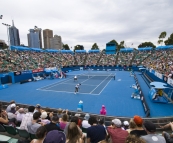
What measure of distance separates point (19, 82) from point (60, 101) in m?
18.3

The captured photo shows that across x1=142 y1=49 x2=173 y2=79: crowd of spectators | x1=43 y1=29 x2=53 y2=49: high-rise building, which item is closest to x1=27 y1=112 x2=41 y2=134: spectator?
x1=142 y1=49 x2=173 y2=79: crowd of spectators

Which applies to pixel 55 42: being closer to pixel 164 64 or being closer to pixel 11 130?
pixel 164 64

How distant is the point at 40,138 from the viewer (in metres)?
3.61

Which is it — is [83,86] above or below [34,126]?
below

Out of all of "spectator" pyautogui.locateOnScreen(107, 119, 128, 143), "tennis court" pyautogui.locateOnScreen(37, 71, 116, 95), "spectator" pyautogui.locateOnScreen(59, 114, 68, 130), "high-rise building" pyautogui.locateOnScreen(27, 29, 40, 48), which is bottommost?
"tennis court" pyautogui.locateOnScreen(37, 71, 116, 95)

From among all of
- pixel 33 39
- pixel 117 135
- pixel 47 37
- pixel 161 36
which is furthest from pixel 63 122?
pixel 47 37

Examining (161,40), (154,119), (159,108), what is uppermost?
(161,40)

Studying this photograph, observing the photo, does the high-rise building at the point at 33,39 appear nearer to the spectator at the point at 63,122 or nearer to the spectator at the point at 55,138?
the spectator at the point at 63,122

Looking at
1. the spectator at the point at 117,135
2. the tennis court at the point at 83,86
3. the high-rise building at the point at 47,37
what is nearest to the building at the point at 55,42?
the high-rise building at the point at 47,37

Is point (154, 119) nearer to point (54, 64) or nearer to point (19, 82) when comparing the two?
point (19, 82)

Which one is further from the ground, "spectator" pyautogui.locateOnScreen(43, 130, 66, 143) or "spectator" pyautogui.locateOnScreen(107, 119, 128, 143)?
"spectator" pyautogui.locateOnScreen(43, 130, 66, 143)

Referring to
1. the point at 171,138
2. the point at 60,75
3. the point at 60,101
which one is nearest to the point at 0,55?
the point at 60,75

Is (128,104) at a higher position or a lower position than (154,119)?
lower

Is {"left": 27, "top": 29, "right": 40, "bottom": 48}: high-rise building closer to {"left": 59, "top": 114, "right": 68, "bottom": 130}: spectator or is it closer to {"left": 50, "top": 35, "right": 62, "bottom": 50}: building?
{"left": 50, "top": 35, "right": 62, "bottom": 50}: building
